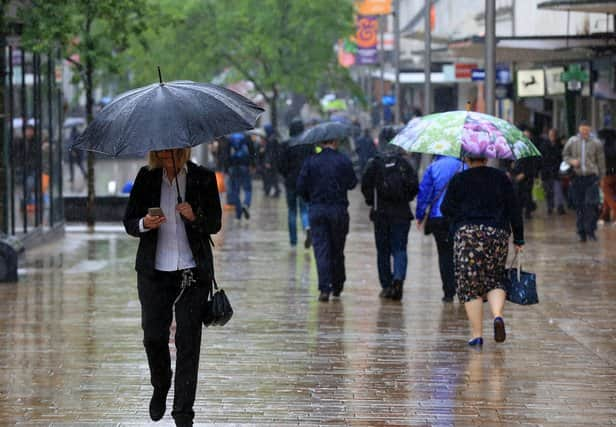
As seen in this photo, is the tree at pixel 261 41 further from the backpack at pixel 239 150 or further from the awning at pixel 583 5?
the awning at pixel 583 5

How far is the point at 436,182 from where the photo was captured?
1351 cm

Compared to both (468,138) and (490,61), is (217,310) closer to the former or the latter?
(468,138)

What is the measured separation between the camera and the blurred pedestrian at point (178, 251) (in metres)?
7.48

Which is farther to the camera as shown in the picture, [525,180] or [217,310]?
[525,180]

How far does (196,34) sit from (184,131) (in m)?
36.2

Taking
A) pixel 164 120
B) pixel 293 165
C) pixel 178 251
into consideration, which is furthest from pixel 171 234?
pixel 293 165

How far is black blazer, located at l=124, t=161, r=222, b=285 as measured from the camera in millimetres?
7477

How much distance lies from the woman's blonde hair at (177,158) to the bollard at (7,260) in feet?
26.4

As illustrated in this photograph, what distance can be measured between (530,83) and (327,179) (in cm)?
1800

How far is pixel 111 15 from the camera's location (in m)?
20.0

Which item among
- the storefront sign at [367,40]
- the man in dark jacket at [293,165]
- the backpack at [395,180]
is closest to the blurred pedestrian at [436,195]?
the backpack at [395,180]

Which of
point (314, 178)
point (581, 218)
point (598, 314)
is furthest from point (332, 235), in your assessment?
point (581, 218)

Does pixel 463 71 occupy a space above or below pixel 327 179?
above

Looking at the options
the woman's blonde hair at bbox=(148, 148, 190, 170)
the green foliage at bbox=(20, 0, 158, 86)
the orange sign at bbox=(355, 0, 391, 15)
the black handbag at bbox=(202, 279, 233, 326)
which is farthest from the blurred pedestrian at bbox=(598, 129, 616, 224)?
the orange sign at bbox=(355, 0, 391, 15)
